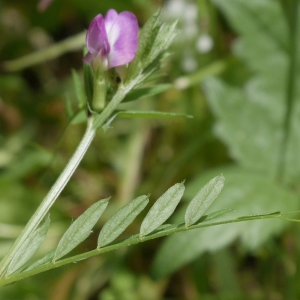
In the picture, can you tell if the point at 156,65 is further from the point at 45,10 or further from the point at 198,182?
the point at 45,10

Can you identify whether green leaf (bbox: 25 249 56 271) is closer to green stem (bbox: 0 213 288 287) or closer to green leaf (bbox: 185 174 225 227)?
green stem (bbox: 0 213 288 287)

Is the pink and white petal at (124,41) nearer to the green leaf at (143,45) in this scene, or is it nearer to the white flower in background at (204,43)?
the green leaf at (143,45)

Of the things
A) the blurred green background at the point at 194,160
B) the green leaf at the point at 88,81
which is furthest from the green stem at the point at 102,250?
the blurred green background at the point at 194,160

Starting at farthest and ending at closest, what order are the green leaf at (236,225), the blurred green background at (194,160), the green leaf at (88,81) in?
the blurred green background at (194,160)
the green leaf at (236,225)
the green leaf at (88,81)

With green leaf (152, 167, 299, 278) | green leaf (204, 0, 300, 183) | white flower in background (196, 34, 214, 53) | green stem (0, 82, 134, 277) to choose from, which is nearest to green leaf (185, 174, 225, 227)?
green stem (0, 82, 134, 277)

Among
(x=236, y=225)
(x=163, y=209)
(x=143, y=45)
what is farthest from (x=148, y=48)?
(x=236, y=225)

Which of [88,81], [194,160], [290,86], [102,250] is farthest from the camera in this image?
[194,160]

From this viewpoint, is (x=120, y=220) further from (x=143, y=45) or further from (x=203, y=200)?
(x=143, y=45)
